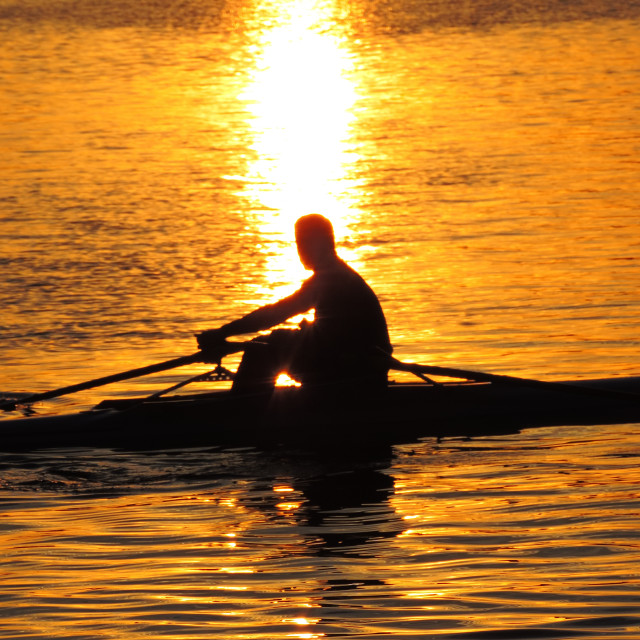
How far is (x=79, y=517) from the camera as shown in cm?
800

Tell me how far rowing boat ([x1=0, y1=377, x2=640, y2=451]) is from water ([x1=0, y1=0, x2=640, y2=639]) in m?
0.16

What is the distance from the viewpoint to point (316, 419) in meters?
9.20

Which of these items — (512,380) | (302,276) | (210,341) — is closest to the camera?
(512,380)

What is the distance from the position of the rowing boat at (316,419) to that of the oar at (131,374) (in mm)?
235

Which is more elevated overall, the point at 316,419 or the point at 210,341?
the point at 210,341

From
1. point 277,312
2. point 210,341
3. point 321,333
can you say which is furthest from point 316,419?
point 210,341

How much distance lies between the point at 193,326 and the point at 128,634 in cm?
689

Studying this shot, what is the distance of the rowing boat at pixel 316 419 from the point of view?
922cm

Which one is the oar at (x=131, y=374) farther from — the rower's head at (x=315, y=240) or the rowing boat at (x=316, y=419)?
the rower's head at (x=315, y=240)

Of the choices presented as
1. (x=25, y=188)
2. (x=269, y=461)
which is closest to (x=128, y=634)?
(x=269, y=461)

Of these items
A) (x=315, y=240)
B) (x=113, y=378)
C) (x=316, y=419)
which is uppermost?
(x=315, y=240)

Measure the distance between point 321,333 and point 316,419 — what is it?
56 centimetres

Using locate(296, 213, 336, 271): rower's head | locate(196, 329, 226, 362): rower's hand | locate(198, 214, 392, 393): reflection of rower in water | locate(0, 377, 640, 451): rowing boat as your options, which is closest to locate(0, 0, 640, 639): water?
locate(0, 377, 640, 451): rowing boat

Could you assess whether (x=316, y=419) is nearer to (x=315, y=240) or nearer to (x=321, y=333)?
(x=321, y=333)
